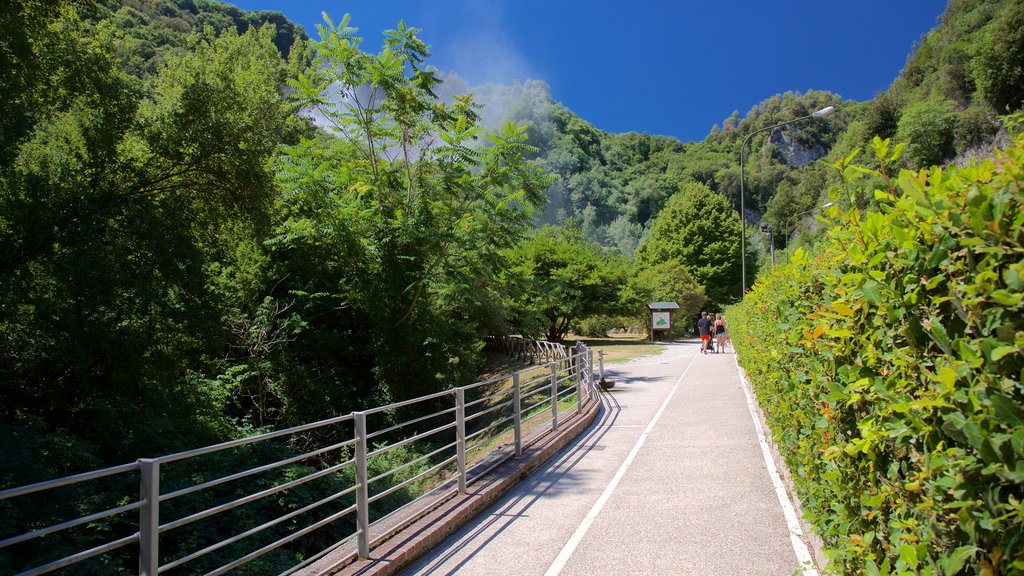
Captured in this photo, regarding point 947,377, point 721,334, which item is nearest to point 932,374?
point 947,377

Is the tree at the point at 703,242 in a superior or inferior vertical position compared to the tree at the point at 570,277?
superior

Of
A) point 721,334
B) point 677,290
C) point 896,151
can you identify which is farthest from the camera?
point 677,290

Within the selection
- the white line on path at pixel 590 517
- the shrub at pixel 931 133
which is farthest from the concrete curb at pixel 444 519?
the shrub at pixel 931 133

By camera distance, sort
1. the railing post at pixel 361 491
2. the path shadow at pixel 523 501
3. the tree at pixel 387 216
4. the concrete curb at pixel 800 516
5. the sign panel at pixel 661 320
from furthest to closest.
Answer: the sign panel at pixel 661 320 < the tree at pixel 387 216 < the path shadow at pixel 523 501 < the railing post at pixel 361 491 < the concrete curb at pixel 800 516

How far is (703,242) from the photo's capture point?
198 feet

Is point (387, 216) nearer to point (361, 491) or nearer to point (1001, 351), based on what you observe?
point (361, 491)

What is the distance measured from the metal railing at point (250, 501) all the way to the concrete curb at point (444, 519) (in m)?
0.12

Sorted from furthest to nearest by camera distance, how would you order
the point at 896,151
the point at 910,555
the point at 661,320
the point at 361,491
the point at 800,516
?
the point at 661,320 → the point at 800,516 → the point at 361,491 → the point at 896,151 → the point at 910,555

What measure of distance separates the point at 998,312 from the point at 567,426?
966cm

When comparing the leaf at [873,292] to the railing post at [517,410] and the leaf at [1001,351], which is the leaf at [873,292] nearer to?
the leaf at [1001,351]

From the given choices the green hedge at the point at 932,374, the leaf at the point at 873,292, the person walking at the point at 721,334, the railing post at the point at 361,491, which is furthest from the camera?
the person walking at the point at 721,334

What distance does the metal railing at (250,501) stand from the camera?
12.2 ft

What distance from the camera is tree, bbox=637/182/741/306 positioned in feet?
192

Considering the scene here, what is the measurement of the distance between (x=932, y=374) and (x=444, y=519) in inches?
193
